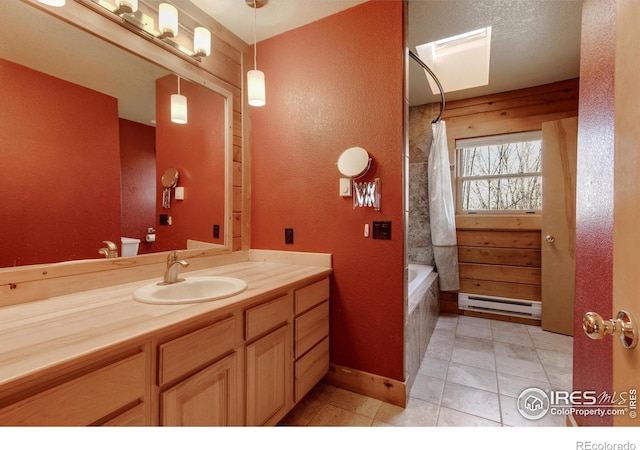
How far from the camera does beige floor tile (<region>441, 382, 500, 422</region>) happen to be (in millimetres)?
1600

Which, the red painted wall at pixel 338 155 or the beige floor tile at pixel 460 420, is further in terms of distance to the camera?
the red painted wall at pixel 338 155

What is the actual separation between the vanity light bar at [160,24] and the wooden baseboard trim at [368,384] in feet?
7.13

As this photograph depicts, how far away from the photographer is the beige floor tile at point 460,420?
1500 mm

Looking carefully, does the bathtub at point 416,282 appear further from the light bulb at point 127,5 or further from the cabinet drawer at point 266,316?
the light bulb at point 127,5

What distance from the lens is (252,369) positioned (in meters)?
1.23

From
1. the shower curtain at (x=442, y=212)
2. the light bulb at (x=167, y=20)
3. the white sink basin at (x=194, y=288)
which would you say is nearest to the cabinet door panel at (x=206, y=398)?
the white sink basin at (x=194, y=288)

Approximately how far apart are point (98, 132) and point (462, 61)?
3.07 meters

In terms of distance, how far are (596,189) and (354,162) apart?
1.08 meters

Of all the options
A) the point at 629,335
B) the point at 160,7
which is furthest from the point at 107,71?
the point at 629,335

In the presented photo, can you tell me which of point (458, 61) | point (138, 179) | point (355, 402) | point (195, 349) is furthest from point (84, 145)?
point (458, 61)

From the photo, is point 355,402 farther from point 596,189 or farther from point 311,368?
point 596,189

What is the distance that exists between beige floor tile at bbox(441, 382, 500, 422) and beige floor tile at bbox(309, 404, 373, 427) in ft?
1.71

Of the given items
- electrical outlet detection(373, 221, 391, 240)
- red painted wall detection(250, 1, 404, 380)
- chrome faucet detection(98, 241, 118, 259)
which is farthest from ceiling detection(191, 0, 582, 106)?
chrome faucet detection(98, 241, 118, 259)

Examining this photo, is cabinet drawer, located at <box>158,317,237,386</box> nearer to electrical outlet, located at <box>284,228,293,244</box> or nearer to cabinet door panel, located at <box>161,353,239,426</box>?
cabinet door panel, located at <box>161,353,239,426</box>
